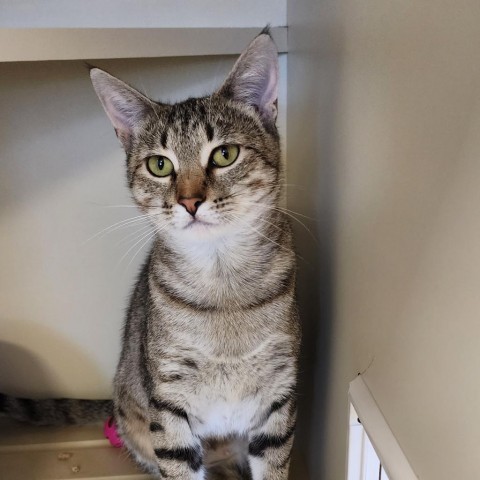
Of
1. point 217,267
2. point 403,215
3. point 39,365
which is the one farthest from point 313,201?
point 39,365

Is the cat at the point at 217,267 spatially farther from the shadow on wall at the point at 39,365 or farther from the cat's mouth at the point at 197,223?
the shadow on wall at the point at 39,365

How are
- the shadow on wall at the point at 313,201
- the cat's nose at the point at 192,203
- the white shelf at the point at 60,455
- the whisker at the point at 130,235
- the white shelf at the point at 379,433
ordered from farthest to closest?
1. the whisker at the point at 130,235
2. the white shelf at the point at 60,455
3. the shadow on wall at the point at 313,201
4. the cat's nose at the point at 192,203
5. the white shelf at the point at 379,433

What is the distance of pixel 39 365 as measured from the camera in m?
1.68

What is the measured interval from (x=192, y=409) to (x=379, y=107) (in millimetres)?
653

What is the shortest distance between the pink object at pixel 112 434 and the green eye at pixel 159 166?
76cm

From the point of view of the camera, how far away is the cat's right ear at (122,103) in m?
1.06

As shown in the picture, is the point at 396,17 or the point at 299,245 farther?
the point at 299,245

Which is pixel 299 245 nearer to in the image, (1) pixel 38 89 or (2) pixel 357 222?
(2) pixel 357 222

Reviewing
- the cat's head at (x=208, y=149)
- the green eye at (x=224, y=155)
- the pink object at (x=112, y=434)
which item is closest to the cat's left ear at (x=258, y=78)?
the cat's head at (x=208, y=149)

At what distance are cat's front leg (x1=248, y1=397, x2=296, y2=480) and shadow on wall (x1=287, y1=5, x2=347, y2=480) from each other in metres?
0.10

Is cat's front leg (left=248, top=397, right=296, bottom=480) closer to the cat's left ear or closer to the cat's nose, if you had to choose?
the cat's nose

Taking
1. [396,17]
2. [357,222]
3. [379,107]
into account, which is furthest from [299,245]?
[396,17]

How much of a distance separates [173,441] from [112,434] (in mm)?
469

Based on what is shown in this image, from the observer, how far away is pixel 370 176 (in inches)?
34.7
